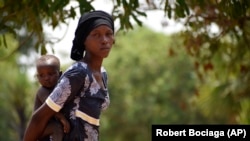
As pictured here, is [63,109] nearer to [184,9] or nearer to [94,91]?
[94,91]

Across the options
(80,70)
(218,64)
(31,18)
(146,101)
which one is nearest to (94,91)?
(80,70)

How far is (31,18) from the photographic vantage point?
24.4 feet

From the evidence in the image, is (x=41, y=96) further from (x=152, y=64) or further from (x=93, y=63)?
(x=152, y=64)

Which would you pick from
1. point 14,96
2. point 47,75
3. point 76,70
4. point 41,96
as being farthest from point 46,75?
point 14,96

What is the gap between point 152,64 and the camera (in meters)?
35.1

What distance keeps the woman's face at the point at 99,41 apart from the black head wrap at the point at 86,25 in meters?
0.03

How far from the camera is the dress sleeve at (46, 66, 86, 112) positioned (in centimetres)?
487

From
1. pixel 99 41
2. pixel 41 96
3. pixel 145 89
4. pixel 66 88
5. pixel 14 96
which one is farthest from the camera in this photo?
pixel 145 89

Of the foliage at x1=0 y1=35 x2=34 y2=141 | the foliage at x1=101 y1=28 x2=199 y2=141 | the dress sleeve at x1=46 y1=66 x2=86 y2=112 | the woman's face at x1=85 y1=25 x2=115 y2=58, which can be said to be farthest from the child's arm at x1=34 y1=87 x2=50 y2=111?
the foliage at x1=101 y1=28 x2=199 y2=141

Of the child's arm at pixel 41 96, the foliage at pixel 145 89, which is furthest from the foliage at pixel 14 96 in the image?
the child's arm at pixel 41 96

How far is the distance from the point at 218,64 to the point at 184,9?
528cm

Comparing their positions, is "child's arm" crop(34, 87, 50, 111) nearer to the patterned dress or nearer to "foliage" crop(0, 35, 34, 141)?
the patterned dress

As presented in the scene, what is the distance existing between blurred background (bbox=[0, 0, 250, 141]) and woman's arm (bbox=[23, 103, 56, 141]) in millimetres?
1541

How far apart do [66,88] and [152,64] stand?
30.2m
